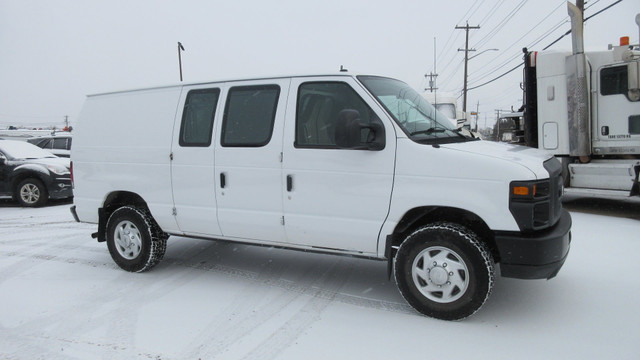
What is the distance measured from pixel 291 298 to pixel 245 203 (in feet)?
3.42

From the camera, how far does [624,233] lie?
6.67 m

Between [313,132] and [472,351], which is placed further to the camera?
[313,132]

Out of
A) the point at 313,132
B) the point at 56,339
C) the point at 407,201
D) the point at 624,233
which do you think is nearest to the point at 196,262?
the point at 56,339

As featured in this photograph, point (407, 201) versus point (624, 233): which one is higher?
point (407, 201)

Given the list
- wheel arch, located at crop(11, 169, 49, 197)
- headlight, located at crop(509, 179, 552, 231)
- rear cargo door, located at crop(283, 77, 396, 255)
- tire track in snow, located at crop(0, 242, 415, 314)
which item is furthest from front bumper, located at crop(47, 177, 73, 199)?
headlight, located at crop(509, 179, 552, 231)

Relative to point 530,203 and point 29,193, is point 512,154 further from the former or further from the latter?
point 29,193

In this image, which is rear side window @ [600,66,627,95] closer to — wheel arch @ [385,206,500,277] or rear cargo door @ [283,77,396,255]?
wheel arch @ [385,206,500,277]

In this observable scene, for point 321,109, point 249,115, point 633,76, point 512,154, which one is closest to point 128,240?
point 249,115

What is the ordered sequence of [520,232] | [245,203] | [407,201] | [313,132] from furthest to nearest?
[245,203] → [313,132] → [407,201] → [520,232]

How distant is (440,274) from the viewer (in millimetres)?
3850

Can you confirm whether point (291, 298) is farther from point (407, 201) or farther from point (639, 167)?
point (639, 167)

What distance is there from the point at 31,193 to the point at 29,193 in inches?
1.7

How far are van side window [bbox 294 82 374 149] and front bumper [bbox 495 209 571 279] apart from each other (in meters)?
1.53

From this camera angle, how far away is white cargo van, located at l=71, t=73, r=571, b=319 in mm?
3705
